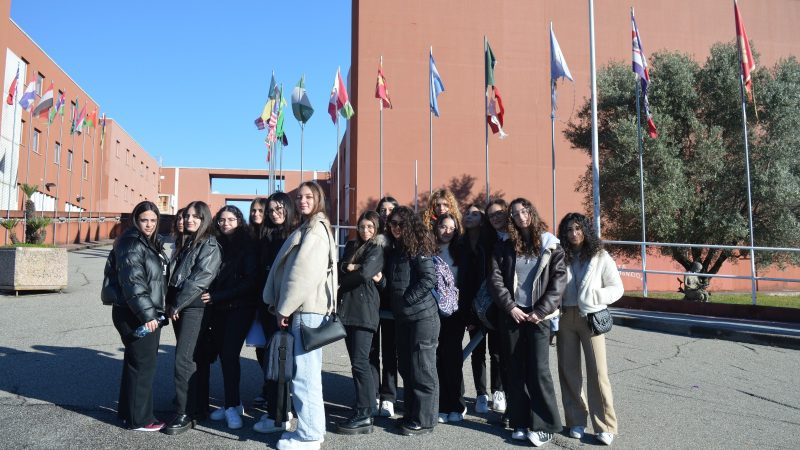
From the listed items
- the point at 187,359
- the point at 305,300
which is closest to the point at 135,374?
the point at 187,359

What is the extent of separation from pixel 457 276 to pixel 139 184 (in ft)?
168

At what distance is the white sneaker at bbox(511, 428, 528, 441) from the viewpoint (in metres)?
4.16

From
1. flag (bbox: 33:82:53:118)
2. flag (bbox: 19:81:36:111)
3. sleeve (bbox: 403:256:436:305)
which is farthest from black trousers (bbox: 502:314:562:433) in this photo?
flag (bbox: 33:82:53:118)

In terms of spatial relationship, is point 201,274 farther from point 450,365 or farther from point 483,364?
point 483,364

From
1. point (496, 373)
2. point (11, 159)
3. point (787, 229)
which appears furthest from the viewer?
point (11, 159)

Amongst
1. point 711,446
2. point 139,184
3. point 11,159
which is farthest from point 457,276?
point 139,184

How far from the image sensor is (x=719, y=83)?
16203mm

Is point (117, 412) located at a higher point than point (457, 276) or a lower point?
lower

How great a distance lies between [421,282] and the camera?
4359 mm

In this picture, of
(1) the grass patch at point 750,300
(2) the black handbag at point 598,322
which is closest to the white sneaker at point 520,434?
(2) the black handbag at point 598,322

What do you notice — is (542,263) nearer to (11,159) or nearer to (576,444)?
(576,444)

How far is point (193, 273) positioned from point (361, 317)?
1353 mm

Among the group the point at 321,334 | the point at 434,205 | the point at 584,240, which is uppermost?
the point at 434,205

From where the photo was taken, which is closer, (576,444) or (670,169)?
(576,444)
